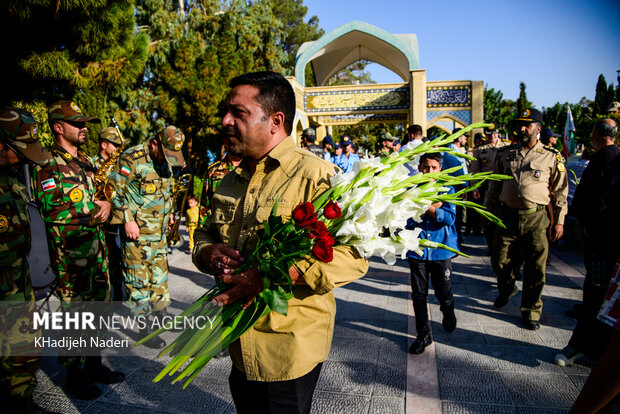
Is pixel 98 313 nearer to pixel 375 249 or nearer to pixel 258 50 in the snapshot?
pixel 375 249

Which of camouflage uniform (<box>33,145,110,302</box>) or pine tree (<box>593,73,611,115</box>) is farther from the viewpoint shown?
pine tree (<box>593,73,611,115</box>)

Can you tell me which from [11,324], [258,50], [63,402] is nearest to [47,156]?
[11,324]

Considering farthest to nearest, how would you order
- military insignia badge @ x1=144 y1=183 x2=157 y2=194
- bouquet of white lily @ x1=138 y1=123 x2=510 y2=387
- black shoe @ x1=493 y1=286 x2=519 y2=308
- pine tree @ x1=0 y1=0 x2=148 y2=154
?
pine tree @ x1=0 y1=0 x2=148 y2=154
black shoe @ x1=493 y1=286 x2=519 y2=308
military insignia badge @ x1=144 y1=183 x2=157 y2=194
bouquet of white lily @ x1=138 y1=123 x2=510 y2=387

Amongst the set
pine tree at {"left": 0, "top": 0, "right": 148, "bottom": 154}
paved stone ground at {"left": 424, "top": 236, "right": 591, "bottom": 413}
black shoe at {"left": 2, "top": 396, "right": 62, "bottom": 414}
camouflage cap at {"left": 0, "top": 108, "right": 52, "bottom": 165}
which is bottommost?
paved stone ground at {"left": 424, "top": 236, "right": 591, "bottom": 413}

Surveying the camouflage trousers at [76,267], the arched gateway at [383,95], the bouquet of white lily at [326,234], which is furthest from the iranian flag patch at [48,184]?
the arched gateway at [383,95]

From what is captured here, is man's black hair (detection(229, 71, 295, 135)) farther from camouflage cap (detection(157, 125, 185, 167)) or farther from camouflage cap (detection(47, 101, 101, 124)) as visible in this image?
camouflage cap (detection(157, 125, 185, 167))

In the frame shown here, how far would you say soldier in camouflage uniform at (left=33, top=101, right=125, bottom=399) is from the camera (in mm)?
2904

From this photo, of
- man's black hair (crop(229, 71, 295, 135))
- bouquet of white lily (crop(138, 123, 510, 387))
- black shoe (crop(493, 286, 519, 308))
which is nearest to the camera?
bouquet of white lily (crop(138, 123, 510, 387))

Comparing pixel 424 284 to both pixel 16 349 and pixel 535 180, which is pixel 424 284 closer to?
pixel 535 180

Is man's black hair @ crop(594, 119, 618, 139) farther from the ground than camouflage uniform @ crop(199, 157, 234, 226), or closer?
farther from the ground

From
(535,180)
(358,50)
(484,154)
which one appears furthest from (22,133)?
(358,50)

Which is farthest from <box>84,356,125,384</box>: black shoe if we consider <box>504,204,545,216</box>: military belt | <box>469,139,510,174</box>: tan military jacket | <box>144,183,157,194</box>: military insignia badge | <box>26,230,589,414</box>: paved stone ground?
<box>469,139,510,174</box>: tan military jacket

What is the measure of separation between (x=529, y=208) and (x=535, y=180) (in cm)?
32

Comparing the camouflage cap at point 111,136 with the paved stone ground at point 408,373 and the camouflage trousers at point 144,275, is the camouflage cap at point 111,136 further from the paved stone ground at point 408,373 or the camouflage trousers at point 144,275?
the paved stone ground at point 408,373
